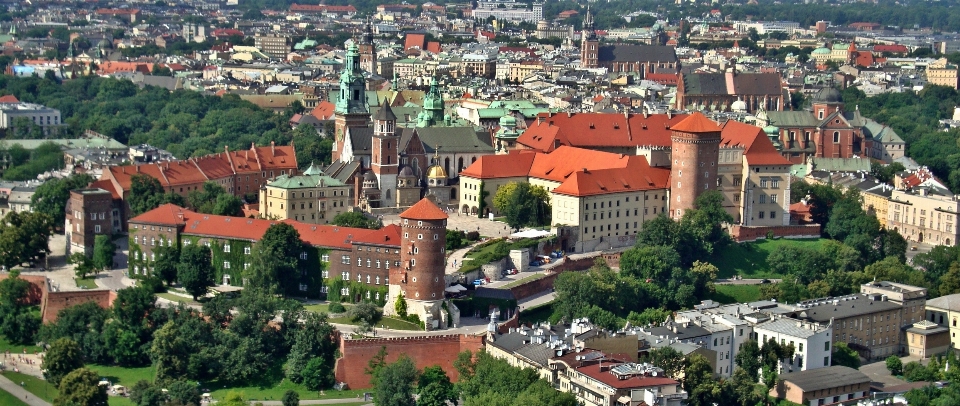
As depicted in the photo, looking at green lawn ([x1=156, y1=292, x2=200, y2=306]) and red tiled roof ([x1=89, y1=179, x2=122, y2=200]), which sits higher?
red tiled roof ([x1=89, y1=179, x2=122, y2=200])

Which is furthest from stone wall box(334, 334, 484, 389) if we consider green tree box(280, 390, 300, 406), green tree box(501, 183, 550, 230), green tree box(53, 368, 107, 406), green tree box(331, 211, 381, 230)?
green tree box(501, 183, 550, 230)

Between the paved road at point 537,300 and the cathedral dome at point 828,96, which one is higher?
the cathedral dome at point 828,96

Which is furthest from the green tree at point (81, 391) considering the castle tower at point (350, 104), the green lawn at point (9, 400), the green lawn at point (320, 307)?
the castle tower at point (350, 104)

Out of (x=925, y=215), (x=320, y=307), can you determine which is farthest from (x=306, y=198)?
(x=925, y=215)

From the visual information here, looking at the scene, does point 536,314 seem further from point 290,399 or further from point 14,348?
point 14,348

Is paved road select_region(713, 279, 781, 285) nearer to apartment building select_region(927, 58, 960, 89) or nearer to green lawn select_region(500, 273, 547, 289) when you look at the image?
green lawn select_region(500, 273, 547, 289)

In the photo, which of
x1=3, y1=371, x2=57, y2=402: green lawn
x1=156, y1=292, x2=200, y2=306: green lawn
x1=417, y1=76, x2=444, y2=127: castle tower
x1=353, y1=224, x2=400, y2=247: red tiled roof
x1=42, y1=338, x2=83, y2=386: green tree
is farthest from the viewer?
x1=417, y1=76, x2=444, y2=127: castle tower

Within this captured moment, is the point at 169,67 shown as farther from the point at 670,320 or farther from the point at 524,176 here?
the point at 670,320

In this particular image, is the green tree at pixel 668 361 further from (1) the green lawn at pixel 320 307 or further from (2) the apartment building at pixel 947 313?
(2) the apartment building at pixel 947 313
